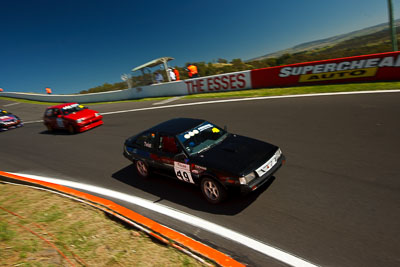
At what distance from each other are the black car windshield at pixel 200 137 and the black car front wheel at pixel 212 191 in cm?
67

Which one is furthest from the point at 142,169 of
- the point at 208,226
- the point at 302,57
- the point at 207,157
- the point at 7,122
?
the point at 302,57

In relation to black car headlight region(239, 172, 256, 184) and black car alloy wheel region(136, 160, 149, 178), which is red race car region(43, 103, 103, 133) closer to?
black car alloy wheel region(136, 160, 149, 178)

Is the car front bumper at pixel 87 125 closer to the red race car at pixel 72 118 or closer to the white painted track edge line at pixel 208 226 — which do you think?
the red race car at pixel 72 118

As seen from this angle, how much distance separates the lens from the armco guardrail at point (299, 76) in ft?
36.5

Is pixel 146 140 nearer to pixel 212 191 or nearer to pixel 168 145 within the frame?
pixel 168 145

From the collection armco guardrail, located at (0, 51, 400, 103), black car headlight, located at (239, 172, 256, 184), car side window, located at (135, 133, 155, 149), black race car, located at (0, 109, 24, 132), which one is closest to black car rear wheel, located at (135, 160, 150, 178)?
car side window, located at (135, 133, 155, 149)

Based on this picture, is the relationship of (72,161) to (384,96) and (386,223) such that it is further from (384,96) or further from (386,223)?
(384,96)

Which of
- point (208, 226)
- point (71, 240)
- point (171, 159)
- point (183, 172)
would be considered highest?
point (171, 159)

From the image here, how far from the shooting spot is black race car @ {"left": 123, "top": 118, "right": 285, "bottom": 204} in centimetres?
441

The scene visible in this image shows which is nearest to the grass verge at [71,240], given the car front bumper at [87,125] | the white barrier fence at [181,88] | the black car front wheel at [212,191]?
the black car front wheel at [212,191]

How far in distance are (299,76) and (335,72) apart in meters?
1.74

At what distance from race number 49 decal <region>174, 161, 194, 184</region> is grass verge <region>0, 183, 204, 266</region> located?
1541 millimetres

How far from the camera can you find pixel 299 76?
532 inches

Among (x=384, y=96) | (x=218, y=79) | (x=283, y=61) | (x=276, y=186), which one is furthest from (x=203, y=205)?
(x=283, y=61)
